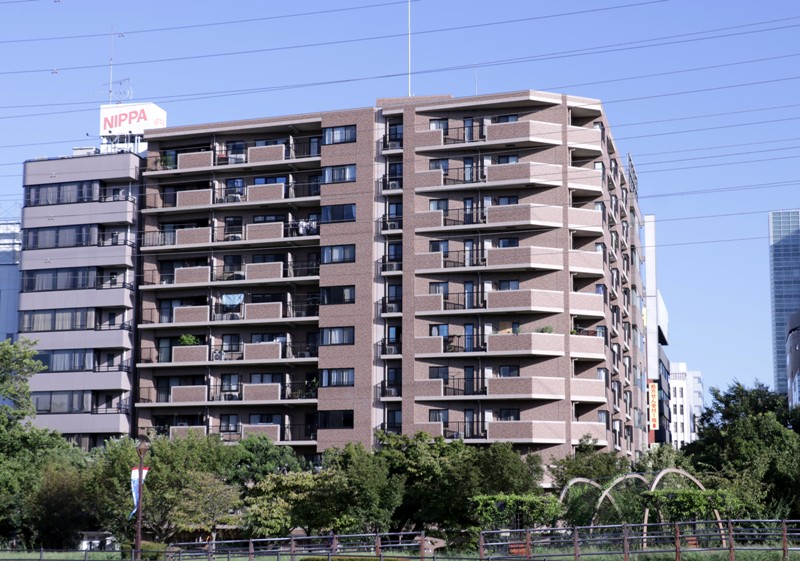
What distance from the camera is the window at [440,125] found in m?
91.7

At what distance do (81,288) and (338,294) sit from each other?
22.3m

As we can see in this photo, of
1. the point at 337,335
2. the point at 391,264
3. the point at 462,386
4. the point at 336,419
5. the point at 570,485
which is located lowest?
the point at 570,485

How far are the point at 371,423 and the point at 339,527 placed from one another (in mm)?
18604

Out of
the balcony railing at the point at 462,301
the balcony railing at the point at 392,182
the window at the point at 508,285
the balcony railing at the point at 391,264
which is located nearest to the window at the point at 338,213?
the balcony railing at the point at 392,182

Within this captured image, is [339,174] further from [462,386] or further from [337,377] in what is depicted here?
[462,386]

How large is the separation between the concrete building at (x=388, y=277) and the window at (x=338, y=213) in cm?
11

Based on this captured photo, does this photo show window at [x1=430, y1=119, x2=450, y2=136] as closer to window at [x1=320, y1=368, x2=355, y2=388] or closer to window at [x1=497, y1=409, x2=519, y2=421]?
window at [x1=320, y1=368, x2=355, y2=388]

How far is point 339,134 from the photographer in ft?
307

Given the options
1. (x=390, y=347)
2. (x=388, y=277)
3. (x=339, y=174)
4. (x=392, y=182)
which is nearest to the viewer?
(x=390, y=347)

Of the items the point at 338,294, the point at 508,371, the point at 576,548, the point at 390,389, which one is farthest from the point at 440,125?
the point at 576,548

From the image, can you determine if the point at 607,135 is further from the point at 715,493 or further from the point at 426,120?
the point at 715,493

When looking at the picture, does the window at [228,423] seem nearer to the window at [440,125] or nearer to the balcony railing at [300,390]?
the balcony railing at [300,390]

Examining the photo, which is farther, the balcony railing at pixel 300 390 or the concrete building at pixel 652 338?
the concrete building at pixel 652 338

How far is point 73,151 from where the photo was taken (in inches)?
4193
